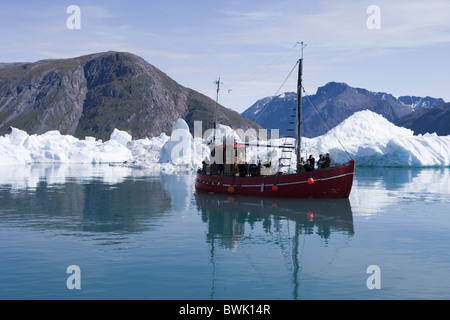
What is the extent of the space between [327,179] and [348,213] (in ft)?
18.6

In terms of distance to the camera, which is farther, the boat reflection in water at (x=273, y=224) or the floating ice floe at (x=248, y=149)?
the floating ice floe at (x=248, y=149)

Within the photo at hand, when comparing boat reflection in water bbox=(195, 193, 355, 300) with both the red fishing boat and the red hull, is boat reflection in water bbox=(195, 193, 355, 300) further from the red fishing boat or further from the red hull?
the red fishing boat

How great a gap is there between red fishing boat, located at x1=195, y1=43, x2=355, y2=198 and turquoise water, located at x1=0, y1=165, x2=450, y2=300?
1.26m

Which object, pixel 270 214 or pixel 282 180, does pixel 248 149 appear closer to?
pixel 282 180

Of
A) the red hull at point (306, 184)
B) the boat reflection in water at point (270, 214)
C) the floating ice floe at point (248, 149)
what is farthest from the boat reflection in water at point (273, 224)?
the floating ice floe at point (248, 149)

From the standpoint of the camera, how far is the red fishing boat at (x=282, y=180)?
37.4 meters

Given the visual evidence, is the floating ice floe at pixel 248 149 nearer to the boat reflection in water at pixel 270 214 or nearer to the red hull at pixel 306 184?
the red hull at pixel 306 184

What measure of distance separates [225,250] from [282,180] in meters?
18.8

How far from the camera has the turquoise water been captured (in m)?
14.7

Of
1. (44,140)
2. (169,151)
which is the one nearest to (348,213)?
(169,151)

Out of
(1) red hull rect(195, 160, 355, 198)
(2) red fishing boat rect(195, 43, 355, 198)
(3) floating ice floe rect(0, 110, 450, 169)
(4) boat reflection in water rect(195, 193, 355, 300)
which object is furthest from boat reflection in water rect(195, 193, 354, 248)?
(3) floating ice floe rect(0, 110, 450, 169)

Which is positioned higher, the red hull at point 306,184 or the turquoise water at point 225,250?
the red hull at point 306,184

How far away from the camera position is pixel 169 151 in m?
104

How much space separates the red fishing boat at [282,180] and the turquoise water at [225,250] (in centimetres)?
126
